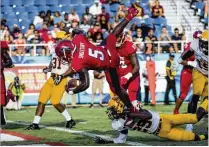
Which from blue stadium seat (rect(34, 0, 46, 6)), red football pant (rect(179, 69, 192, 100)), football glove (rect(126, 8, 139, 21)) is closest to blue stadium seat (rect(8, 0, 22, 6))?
blue stadium seat (rect(34, 0, 46, 6))

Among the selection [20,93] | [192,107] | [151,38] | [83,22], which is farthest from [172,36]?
[192,107]

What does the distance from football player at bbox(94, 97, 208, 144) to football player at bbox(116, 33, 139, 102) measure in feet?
2.32

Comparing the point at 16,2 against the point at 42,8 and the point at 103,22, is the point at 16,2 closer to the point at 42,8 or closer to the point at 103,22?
the point at 42,8

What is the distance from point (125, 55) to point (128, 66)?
25 centimetres

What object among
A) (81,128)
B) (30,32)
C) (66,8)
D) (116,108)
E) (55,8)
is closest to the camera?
(116,108)

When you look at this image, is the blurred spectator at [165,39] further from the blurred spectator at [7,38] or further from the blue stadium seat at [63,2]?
the blurred spectator at [7,38]

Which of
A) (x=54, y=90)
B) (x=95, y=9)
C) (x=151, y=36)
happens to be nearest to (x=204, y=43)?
(x=54, y=90)

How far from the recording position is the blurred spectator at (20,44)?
2136 centimetres

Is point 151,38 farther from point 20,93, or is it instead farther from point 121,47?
point 121,47

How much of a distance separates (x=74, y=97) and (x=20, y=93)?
1472 millimetres

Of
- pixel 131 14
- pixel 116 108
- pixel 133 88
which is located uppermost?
pixel 131 14

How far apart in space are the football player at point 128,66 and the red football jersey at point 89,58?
37.8 inches

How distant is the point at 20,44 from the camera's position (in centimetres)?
2141

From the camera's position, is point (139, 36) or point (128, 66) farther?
point (139, 36)
